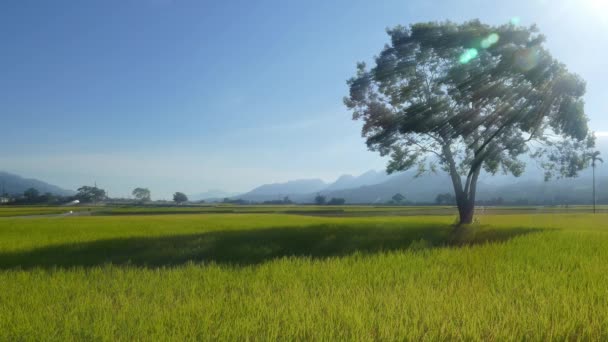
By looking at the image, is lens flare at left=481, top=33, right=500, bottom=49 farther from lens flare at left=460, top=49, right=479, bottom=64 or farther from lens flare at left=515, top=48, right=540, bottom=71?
lens flare at left=515, top=48, right=540, bottom=71

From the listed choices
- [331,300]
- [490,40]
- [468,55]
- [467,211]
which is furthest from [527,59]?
[331,300]

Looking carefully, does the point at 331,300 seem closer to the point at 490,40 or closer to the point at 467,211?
the point at 490,40

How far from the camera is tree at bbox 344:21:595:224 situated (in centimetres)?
2212

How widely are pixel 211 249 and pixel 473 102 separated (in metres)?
18.3

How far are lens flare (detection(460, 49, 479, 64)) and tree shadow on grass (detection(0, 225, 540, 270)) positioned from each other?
10666 mm

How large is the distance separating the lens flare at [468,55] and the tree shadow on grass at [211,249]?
10666mm

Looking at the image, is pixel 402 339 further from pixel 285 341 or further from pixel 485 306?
pixel 485 306

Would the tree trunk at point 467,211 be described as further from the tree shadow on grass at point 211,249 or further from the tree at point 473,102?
the tree shadow on grass at point 211,249

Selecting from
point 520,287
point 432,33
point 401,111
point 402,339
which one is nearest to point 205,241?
point 520,287

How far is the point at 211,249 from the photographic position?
48.0ft

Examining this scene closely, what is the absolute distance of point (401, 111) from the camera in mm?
27562

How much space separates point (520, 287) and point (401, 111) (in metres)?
22.0

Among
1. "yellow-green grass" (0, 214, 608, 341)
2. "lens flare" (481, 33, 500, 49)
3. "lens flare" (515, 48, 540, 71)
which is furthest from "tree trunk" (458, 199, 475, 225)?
"yellow-green grass" (0, 214, 608, 341)

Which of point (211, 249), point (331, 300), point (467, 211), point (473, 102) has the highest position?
point (473, 102)
